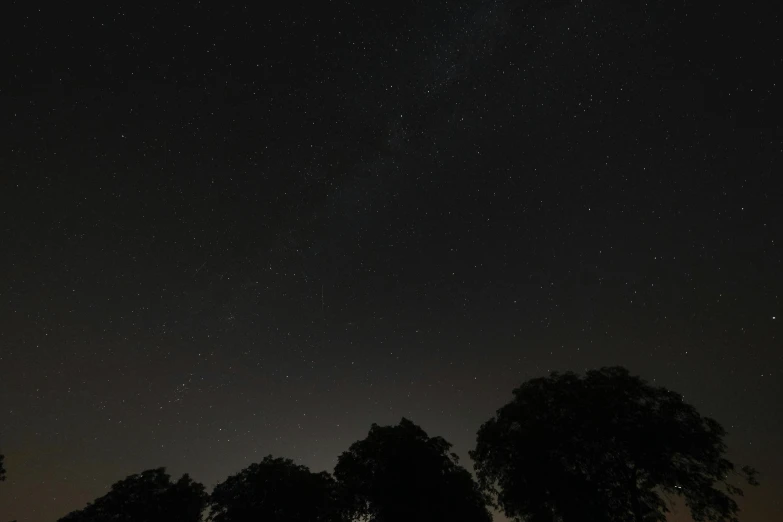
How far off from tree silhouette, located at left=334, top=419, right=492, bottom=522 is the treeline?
75 millimetres

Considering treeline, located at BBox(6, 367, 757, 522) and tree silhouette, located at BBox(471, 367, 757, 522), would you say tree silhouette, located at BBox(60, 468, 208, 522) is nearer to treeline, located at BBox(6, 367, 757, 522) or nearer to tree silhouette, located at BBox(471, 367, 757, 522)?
treeline, located at BBox(6, 367, 757, 522)

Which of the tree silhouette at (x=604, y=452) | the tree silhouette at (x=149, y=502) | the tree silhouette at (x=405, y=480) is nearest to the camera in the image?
the tree silhouette at (x=604, y=452)

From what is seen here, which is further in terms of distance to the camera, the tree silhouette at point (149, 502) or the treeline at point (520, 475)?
the tree silhouette at point (149, 502)

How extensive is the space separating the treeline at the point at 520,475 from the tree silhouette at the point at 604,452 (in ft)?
0.19

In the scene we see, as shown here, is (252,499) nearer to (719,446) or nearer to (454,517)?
(454,517)

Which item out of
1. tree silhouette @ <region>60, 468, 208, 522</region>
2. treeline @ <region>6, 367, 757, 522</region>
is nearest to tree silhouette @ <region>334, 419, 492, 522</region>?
treeline @ <region>6, 367, 757, 522</region>

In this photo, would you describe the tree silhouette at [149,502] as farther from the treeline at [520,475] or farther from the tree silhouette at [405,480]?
the tree silhouette at [405,480]

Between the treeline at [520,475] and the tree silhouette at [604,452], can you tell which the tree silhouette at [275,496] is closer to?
the treeline at [520,475]

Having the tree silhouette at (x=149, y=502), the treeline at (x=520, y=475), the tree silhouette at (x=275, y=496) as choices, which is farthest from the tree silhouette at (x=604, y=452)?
the tree silhouette at (x=149, y=502)

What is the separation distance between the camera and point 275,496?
32250 mm

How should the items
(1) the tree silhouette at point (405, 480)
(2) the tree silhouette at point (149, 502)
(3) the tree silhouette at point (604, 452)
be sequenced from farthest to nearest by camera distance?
(2) the tree silhouette at point (149, 502), (1) the tree silhouette at point (405, 480), (3) the tree silhouette at point (604, 452)

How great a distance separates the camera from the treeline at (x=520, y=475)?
2455 cm

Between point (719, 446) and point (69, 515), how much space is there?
1639 inches

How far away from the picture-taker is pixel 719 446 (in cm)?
2392
